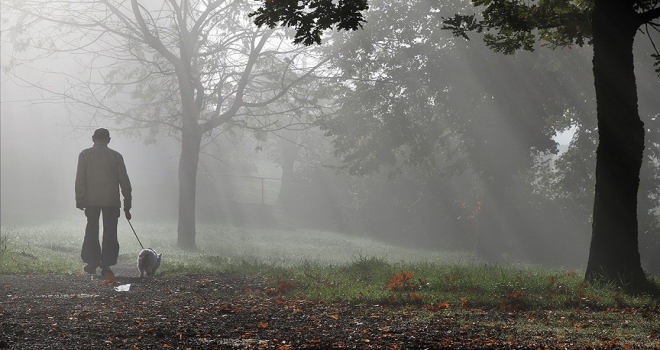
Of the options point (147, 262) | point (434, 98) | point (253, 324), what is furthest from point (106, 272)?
point (434, 98)

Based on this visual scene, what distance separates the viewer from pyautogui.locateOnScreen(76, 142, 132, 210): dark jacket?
11.1 m

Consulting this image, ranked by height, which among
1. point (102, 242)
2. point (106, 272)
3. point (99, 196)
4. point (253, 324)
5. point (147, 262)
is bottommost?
point (253, 324)

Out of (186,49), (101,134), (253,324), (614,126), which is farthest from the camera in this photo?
(186,49)

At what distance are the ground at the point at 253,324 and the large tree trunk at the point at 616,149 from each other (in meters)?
2.76

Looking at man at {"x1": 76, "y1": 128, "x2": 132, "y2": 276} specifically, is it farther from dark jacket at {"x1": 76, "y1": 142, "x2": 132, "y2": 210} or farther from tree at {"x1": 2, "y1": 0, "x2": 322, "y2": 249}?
tree at {"x1": 2, "y1": 0, "x2": 322, "y2": 249}

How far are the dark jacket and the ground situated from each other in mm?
2568

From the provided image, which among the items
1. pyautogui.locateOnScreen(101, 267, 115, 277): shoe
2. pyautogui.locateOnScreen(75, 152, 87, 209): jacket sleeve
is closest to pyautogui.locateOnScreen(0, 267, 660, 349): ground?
pyautogui.locateOnScreen(101, 267, 115, 277): shoe

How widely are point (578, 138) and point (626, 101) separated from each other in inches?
689

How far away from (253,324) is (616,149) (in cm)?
602

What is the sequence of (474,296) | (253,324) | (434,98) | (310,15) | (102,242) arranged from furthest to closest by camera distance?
1. (434,98)
2. (102,242)
3. (474,296)
4. (310,15)
5. (253,324)

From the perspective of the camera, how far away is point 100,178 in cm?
1119

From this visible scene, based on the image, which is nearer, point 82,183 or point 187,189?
point 82,183

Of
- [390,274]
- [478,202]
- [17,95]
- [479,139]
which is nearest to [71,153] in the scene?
[17,95]

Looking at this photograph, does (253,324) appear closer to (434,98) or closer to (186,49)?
(186,49)
